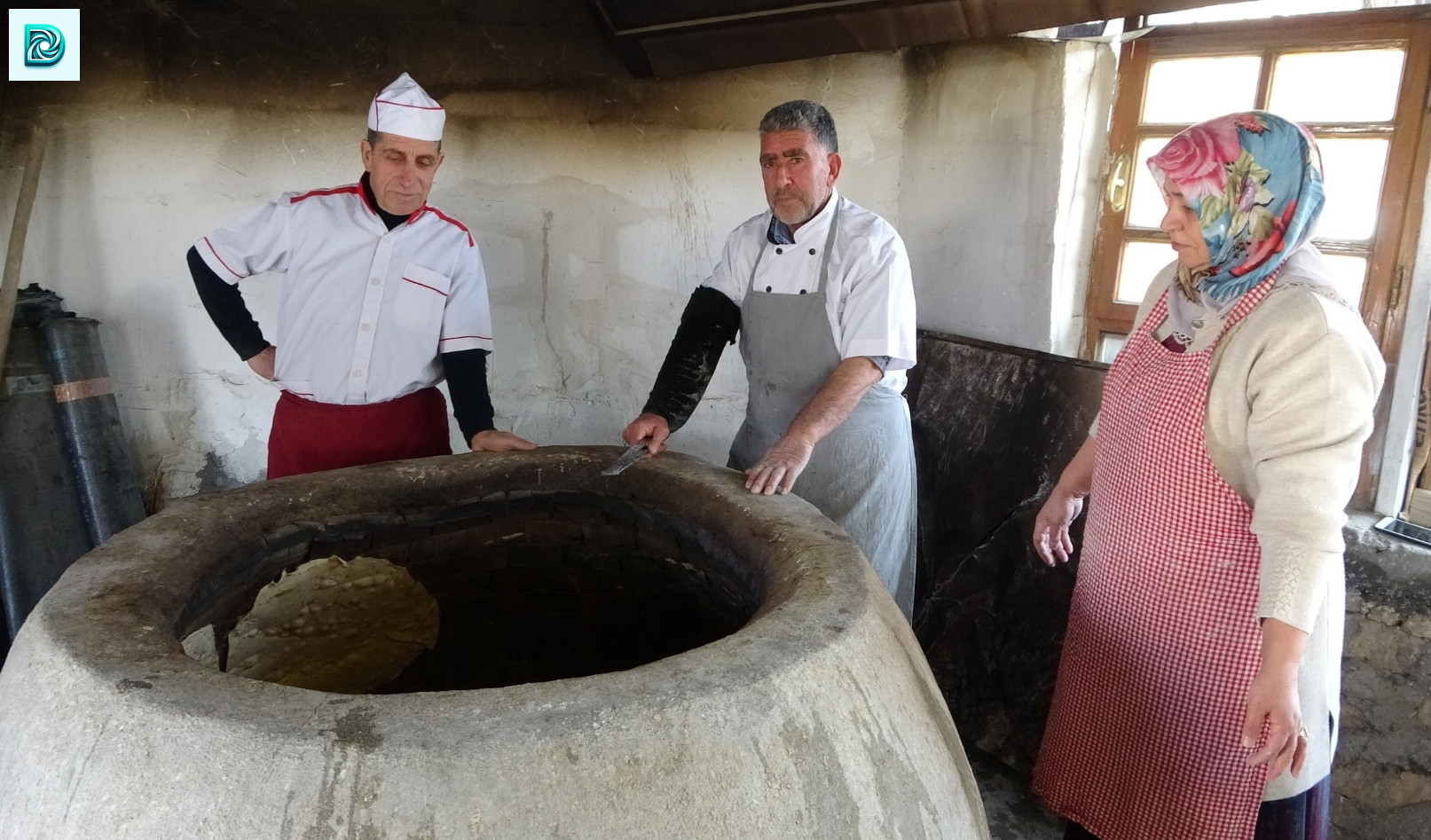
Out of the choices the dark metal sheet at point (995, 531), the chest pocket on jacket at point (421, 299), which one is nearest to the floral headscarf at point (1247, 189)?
the dark metal sheet at point (995, 531)

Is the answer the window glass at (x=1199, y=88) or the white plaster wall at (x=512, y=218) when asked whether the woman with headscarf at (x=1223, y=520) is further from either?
the white plaster wall at (x=512, y=218)

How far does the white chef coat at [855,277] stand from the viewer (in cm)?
216

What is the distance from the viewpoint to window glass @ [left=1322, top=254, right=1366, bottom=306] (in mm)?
2465

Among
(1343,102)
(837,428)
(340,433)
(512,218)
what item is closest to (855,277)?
(837,428)

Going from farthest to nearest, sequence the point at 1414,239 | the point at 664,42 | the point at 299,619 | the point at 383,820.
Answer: the point at 664,42
the point at 1414,239
the point at 299,619
the point at 383,820

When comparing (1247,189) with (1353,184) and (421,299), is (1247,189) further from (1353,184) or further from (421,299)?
(421,299)

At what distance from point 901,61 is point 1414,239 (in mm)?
1701

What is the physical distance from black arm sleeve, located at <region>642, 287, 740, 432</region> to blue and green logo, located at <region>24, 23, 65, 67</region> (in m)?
2.10

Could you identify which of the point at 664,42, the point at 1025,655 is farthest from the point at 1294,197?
the point at 664,42

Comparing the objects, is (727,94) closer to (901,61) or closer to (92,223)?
(901,61)

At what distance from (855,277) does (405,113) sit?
3.71 feet

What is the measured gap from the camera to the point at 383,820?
0.93 meters
